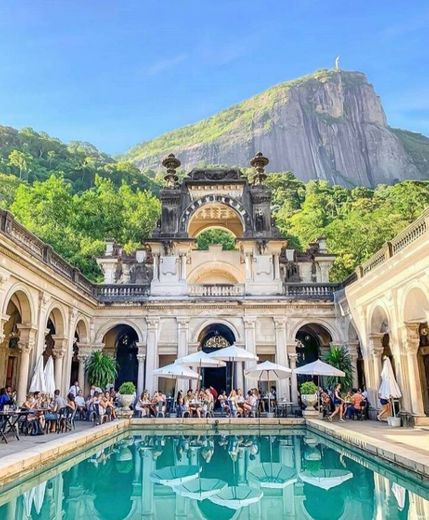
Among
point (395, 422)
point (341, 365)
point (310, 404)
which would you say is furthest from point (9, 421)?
point (341, 365)

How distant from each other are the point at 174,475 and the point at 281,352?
12565 millimetres

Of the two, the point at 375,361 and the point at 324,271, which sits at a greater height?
the point at 324,271

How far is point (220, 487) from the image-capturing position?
24.6 feet

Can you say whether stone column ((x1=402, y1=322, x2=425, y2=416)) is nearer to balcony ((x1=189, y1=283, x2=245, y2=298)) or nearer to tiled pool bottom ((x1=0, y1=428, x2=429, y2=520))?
tiled pool bottom ((x1=0, y1=428, x2=429, y2=520))

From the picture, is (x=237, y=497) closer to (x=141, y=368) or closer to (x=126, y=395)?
(x=126, y=395)

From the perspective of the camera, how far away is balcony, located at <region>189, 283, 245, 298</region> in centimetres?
2097

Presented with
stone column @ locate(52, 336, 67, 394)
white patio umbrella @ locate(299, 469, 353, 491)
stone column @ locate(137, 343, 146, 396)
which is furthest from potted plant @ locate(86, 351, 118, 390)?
white patio umbrella @ locate(299, 469, 353, 491)

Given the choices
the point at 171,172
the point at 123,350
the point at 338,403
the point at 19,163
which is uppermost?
the point at 19,163

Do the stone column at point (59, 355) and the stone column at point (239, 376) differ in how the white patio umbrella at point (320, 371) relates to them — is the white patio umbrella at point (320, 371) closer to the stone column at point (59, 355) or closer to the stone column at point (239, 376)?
the stone column at point (239, 376)

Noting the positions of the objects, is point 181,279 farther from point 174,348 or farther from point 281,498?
point 281,498

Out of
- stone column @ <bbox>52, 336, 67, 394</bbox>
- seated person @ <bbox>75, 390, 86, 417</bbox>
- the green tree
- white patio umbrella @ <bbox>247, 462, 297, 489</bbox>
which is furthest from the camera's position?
the green tree

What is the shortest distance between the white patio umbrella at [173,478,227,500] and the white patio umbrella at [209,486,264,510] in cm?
15

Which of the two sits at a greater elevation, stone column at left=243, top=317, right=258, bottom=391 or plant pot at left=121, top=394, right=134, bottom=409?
stone column at left=243, top=317, right=258, bottom=391

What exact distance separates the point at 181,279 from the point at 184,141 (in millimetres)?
108643
